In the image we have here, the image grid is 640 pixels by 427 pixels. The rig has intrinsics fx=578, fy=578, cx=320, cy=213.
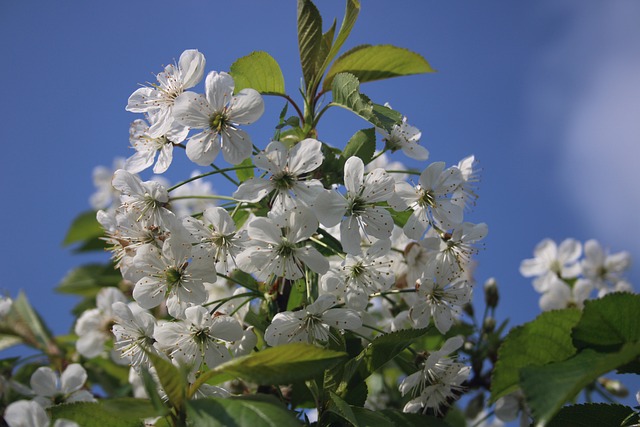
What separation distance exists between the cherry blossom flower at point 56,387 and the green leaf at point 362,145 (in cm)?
141

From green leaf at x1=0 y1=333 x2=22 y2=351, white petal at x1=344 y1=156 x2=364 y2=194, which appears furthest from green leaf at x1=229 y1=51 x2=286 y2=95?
green leaf at x1=0 y1=333 x2=22 y2=351

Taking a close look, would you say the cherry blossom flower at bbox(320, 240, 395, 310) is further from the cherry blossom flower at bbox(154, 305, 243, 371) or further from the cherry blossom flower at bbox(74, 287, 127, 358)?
the cherry blossom flower at bbox(74, 287, 127, 358)

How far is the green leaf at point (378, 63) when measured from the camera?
207cm

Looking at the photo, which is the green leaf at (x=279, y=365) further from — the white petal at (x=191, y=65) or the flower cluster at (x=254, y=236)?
the white petal at (x=191, y=65)

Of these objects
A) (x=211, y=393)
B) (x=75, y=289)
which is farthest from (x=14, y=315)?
(x=211, y=393)

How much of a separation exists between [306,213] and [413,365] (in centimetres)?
69

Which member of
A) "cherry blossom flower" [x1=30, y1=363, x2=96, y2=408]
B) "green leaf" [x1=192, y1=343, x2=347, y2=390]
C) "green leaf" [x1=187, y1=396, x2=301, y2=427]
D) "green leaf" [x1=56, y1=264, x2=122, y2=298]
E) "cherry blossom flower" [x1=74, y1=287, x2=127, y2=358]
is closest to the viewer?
"green leaf" [x1=187, y1=396, x2=301, y2=427]

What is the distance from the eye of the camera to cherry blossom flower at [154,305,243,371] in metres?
1.66

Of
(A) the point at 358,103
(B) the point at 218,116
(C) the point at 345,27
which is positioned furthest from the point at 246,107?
(C) the point at 345,27

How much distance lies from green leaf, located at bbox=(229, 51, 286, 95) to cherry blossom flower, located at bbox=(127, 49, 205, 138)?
140mm

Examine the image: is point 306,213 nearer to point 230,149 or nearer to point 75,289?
point 230,149

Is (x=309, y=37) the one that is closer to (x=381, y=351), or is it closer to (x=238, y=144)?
(x=238, y=144)

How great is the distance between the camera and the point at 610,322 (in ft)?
5.17

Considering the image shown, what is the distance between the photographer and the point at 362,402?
165 centimetres
